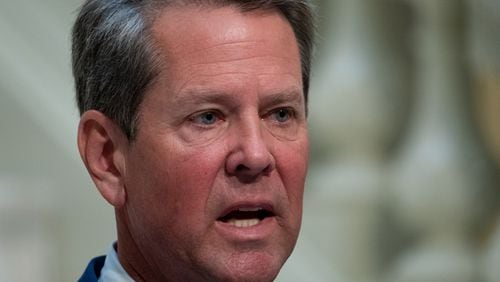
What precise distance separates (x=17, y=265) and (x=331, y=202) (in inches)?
29.6

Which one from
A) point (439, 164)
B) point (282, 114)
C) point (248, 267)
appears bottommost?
point (248, 267)

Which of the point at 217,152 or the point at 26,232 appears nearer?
the point at 217,152

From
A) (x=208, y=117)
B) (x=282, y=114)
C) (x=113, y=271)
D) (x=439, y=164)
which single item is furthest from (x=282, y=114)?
(x=439, y=164)

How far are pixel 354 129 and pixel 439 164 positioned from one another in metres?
0.22

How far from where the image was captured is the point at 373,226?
3617mm

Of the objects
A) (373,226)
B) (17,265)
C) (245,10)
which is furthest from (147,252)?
A: (373,226)

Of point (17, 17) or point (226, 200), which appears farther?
point (17, 17)

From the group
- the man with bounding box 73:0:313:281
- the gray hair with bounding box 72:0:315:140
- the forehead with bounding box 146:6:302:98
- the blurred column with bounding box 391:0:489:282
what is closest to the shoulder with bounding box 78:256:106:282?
the man with bounding box 73:0:313:281

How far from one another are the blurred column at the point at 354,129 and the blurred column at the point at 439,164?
0.05 metres

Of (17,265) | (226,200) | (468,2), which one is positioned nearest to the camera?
(226,200)

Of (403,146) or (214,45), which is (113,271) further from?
(403,146)

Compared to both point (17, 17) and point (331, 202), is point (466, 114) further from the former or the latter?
point (17, 17)

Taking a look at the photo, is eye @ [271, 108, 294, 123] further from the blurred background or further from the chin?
the blurred background

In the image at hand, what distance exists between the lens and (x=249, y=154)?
2.03m
